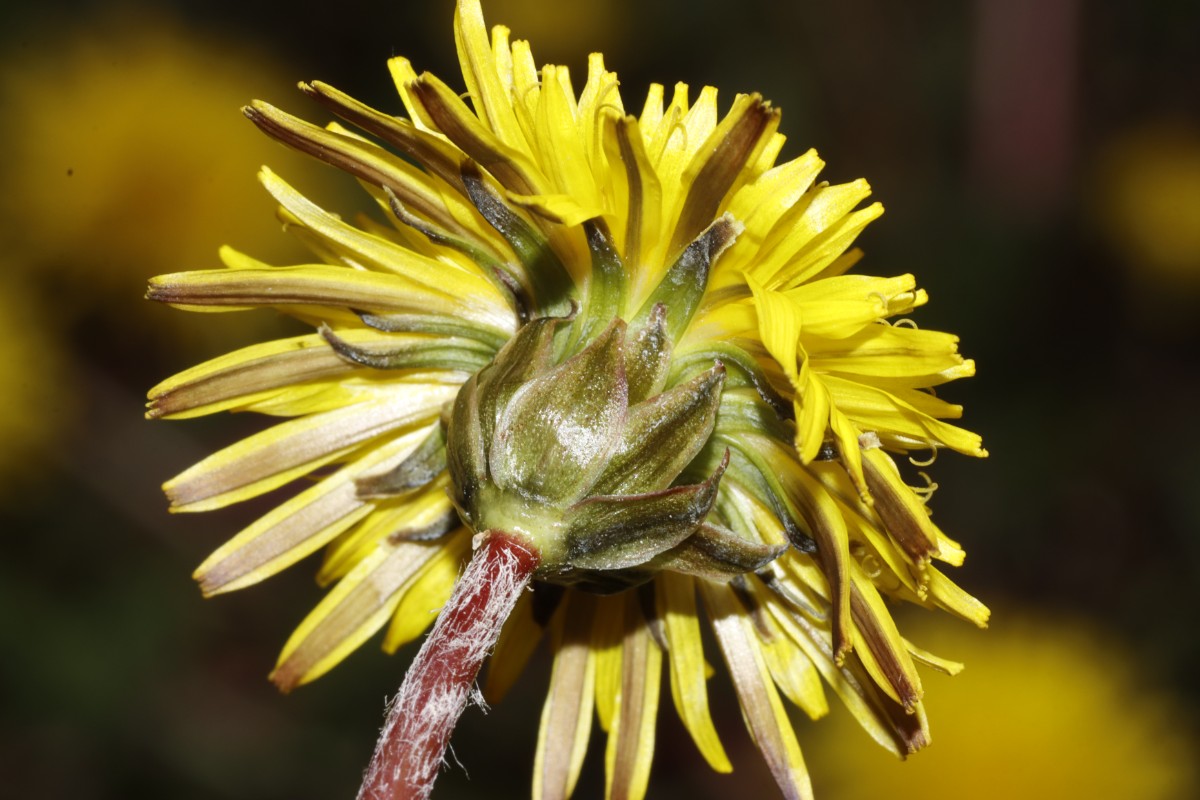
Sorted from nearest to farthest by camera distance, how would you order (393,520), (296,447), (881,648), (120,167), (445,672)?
(445,672), (881,648), (296,447), (393,520), (120,167)

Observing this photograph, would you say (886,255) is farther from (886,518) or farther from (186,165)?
(886,518)

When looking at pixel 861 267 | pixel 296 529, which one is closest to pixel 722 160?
pixel 296 529

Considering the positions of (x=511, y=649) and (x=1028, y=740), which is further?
(x=1028, y=740)

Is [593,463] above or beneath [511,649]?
above

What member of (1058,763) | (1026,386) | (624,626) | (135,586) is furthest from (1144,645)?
(135,586)

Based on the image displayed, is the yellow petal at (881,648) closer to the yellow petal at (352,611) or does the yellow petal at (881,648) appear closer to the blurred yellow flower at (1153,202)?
the yellow petal at (352,611)

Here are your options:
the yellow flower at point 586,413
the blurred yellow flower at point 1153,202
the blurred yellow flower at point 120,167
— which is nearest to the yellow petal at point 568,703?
the yellow flower at point 586,413

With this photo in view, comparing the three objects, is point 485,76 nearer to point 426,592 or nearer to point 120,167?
point 426,592
